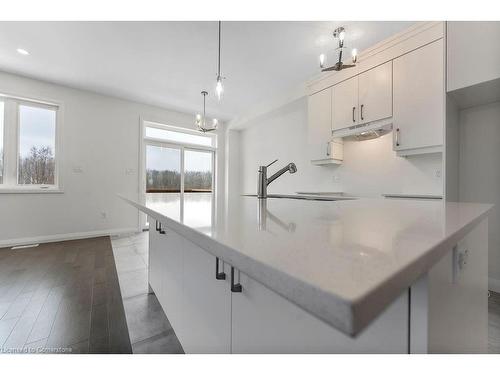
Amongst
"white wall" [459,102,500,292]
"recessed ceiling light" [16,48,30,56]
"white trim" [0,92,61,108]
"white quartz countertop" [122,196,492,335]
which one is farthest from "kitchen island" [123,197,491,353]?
"white trim" [0,92,61,108]

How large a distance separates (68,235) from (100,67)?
290 centimetres

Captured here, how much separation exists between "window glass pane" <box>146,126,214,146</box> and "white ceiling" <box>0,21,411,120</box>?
1.01 m

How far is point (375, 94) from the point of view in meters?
2.65

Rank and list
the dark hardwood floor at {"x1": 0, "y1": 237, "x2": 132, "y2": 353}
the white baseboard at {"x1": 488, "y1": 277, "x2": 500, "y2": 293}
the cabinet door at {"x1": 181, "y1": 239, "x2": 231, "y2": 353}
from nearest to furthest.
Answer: the cabinet door at {"x1": 181, "y1": 239, "x2": 231, "y2": 353}, the dark hardwood floor at {"x1": 0, "y1": 237, "x2": 132, "y2": 353}, the white baseboard at {"x1": 488, "y1": 277, "x2": 500, "y2": 293}

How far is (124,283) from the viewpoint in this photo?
2.26 m

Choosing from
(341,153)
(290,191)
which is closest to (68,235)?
(290,191)

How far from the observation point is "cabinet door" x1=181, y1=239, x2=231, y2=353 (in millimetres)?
782

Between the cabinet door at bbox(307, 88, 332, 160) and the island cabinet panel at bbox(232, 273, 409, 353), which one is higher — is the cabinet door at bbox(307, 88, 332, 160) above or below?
above

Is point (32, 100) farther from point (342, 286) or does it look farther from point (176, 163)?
point (342, 286)

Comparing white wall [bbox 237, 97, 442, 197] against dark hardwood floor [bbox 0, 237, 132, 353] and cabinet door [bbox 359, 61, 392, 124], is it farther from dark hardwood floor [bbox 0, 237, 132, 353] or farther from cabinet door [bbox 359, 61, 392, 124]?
dark hardwood floor [bbox 0, 237, 132, 353]

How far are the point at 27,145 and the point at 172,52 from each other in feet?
10.1

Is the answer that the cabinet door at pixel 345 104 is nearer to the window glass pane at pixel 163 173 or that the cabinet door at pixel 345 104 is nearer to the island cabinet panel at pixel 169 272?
the island cabinet panel at pixel 169 272

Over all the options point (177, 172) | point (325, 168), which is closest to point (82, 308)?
point (325, 168)
